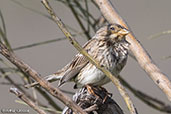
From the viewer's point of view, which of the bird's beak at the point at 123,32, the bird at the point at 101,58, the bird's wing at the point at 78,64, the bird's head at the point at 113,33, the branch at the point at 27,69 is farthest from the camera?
the bird's wing at the point at 78,64

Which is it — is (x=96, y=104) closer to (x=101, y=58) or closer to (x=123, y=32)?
(x=123, y=32)

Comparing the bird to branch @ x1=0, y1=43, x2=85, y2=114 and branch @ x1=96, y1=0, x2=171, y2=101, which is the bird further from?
branch @ x1=0, y1=43, x2=85, y2=114

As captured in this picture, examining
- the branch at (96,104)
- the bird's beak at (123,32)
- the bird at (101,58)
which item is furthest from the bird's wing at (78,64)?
the branch at (96,104)

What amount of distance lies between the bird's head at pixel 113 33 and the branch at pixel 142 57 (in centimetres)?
22

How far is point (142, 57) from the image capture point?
3133 millimetres

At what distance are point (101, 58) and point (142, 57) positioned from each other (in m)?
0.94

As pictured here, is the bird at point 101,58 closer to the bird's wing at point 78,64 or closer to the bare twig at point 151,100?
the bird's wing at point 78,64

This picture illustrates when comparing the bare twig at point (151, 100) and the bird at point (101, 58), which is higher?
the bird at point (101, 58)

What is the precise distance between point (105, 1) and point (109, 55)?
758mm

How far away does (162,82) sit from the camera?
2891 millimetres

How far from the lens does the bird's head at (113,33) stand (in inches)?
149

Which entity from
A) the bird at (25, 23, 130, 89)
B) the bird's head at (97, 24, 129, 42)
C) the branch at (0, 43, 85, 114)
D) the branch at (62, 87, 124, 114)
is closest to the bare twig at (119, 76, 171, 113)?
the bird at (25, 23, 130, 89)

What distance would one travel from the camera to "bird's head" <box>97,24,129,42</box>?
3785 millimetres

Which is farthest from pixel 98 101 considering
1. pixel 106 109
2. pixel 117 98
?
pixel 117 98
